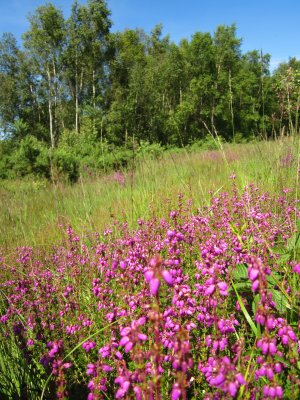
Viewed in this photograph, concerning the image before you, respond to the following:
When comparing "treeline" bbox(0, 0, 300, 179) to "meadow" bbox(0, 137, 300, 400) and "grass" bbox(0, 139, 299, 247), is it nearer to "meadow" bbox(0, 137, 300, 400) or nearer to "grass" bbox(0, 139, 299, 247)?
"grass" bbox(0, 139, 299, 247)

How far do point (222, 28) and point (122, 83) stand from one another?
16.7 m

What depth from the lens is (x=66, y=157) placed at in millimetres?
12633

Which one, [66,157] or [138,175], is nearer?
[138,175]

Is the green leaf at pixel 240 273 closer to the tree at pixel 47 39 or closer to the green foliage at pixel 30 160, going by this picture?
the green foliage at pixel 30 160

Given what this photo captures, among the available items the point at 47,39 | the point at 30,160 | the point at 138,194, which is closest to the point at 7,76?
the point at 47,39

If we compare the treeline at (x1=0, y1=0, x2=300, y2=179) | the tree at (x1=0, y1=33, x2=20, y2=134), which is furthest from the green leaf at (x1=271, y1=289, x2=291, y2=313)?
the tree at (x1=0, y1=33, x2=20, y2=134)

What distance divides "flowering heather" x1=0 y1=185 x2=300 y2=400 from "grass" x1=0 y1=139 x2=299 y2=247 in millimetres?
1220

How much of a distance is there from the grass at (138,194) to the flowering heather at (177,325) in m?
1.22

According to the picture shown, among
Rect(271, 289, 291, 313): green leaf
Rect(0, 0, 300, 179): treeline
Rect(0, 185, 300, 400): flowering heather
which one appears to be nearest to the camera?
Rect(0, 185, 300, 400): flowering heather

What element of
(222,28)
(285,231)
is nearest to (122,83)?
(222,28)

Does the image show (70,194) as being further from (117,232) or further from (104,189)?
(117,232)

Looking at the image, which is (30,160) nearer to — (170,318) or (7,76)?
(170,318)

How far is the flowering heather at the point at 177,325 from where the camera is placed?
3.13 feet

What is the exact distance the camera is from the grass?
4.59 metres
